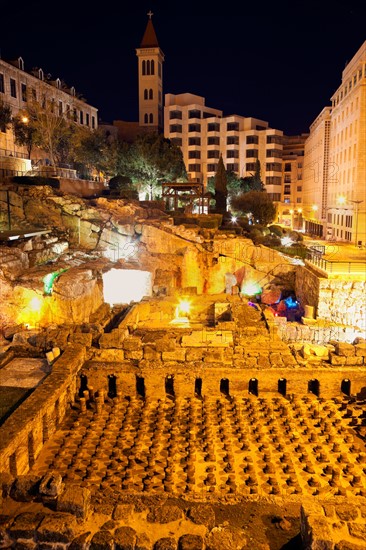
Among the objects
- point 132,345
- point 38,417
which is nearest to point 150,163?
point 132,345

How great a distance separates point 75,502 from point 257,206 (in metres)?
38.3

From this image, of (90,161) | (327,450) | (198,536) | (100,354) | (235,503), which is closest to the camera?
(198,536)

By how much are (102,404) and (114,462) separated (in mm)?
2824

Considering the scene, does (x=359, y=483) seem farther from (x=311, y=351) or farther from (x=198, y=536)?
(x=311, y=351)

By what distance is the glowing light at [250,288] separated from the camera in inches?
1121

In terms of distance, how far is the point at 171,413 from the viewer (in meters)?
12.3

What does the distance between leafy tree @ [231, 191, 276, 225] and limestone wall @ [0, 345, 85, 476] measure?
32.0 metres

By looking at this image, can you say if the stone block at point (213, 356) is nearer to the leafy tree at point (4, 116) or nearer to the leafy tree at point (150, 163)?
the leafy tree at point (4, 116)

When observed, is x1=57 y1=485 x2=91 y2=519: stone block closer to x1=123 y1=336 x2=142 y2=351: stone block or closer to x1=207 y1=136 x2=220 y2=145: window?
x1=123 y1=336 x2=142 y2=351: stone block

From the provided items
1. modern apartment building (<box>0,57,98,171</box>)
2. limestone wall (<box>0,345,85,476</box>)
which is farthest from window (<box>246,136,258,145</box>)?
limestone wall (<box>0,345,85,476</box>)

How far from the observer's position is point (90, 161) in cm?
4228

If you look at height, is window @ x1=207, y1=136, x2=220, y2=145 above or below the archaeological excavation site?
above

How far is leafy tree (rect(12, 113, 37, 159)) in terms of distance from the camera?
3731 centimetres

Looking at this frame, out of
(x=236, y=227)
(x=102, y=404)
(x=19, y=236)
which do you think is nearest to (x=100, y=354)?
(x=102, y=404)
